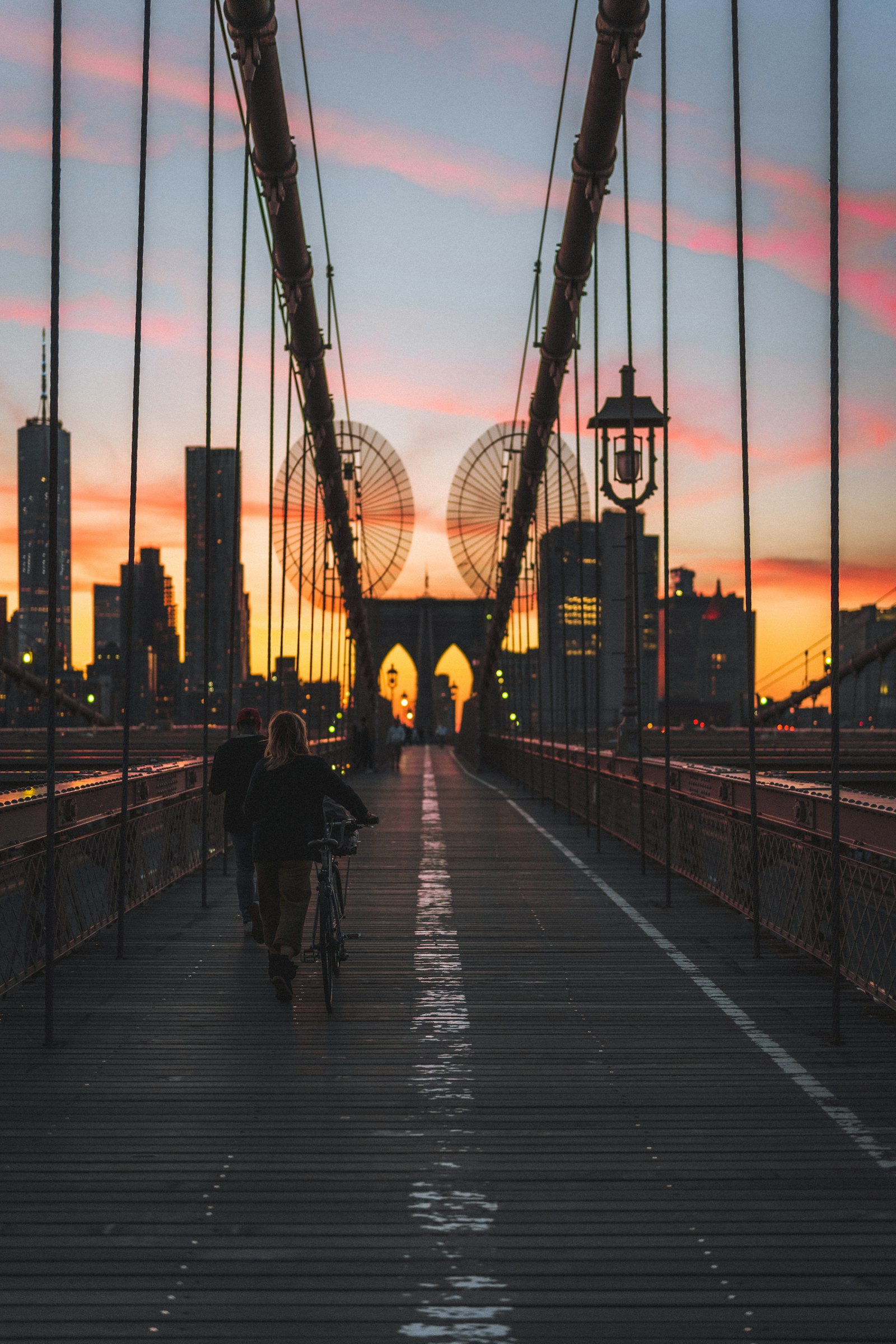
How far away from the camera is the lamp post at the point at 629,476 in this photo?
2136cm

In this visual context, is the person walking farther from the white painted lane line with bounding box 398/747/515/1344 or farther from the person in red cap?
the person in red cap

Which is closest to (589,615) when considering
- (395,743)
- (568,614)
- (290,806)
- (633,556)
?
Result: (568,614)

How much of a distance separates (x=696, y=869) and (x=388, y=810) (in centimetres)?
1458

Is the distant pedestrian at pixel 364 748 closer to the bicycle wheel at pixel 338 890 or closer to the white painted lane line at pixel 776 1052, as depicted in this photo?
the white painted lane line at pixel 776 1052

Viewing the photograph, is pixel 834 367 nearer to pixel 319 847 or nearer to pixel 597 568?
pixel 319 847

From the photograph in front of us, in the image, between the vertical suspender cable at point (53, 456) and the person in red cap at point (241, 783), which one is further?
the person in red cap at point (241, 783)

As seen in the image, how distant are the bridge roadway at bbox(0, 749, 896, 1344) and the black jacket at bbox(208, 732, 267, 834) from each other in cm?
98

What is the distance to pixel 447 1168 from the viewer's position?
5.37 metres

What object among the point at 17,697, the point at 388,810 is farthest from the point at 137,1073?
the point at 17,697

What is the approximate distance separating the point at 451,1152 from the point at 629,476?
1744cm

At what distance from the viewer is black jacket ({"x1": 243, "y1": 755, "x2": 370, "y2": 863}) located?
862 centimetres

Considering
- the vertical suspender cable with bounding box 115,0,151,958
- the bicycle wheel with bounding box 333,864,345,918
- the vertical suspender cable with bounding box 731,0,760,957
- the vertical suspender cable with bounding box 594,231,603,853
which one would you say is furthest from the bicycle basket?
the vertical suspender cable with bounding box 594,231,603,853

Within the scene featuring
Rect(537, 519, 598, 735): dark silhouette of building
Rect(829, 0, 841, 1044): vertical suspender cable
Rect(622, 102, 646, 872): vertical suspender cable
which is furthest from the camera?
Rect(537, 519, 598, 735): dark silhouette of building

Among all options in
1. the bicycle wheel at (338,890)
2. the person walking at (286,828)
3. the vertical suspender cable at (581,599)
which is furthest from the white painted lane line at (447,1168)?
the vertical suspender cable at (581,599)
